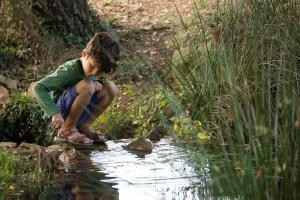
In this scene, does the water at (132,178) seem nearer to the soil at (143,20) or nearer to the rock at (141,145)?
the rock at (141,145)

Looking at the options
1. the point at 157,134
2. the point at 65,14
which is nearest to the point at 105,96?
the point at 157,134

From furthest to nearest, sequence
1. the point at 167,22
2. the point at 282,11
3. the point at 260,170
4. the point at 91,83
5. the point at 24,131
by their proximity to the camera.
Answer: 1. the point at 167,22
2. the point at 24,131
3. the point at 91,83
4. the point at 282,11
5. the point at 260,170

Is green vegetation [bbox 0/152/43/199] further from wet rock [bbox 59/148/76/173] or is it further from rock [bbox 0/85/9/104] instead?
rock [bbox 0/85/9/104]

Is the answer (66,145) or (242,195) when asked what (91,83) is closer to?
(66,145)

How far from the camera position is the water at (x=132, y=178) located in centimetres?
421

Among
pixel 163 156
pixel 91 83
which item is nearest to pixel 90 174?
pixel 163 156

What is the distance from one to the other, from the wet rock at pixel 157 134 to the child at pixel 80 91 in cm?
54

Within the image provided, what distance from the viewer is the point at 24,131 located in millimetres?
7086

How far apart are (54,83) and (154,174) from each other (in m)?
1.36

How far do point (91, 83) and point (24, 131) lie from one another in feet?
4.89

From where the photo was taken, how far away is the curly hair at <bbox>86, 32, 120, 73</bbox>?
5.60m

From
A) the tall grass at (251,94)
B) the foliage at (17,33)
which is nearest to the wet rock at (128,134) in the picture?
the tall grass at (251,94)

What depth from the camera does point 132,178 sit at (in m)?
4.73

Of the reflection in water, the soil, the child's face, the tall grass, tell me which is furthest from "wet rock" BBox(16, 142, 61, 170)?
the soil
